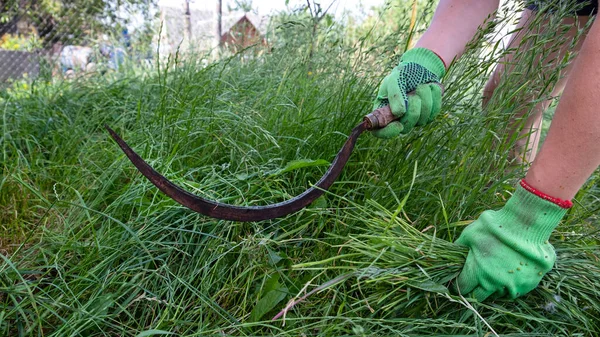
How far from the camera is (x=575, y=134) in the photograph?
3.70 ft

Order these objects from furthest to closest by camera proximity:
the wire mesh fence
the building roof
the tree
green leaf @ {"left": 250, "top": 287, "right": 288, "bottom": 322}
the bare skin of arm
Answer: the building roof, the tree, the wire mesh fence, green leaf @ {"left": 250, "top": 287, "right": 288, "bottom": 322}, the bare skin of arm

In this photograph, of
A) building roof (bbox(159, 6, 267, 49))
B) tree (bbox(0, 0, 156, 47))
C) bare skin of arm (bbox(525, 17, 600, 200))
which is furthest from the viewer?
building roof (bbox(159, 6, 267, 49))

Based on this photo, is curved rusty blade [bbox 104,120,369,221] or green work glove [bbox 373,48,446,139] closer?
curved rusty blade [bbox 104,120,369,221]

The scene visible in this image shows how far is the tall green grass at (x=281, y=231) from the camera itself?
118 cm

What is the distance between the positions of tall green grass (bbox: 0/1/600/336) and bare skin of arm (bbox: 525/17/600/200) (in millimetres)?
234

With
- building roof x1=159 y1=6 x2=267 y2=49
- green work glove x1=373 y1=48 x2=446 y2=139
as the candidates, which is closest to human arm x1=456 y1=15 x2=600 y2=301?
green work glove x1=373 y1=48 x2=446 y2=139

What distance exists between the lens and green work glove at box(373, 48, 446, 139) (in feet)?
4.56

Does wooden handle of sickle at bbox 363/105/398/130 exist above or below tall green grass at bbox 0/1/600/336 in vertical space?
above

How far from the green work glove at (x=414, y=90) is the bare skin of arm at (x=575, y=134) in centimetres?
38

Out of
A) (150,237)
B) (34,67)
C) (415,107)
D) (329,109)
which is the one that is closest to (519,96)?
(415,107)

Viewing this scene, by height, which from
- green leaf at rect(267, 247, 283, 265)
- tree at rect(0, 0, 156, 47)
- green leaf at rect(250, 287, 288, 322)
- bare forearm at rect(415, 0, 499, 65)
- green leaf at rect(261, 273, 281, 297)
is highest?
tree at rect(0, 0, 156, 47)

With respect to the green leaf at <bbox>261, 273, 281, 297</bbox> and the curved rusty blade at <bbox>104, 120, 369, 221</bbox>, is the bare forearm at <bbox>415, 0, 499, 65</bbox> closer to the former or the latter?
the curved rusty blade at <bbox>104, 120, 369, 221</bbox>

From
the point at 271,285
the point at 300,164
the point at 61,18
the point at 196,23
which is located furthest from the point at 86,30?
the point at 271,285

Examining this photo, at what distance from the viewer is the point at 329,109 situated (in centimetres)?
178
